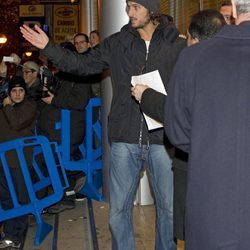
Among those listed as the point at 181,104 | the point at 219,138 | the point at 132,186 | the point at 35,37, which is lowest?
the point at 132,186

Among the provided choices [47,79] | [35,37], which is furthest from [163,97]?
[47,79]

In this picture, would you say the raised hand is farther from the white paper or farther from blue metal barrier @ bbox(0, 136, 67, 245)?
blue metal barrier @ bbox(0, 136, 67, 245)

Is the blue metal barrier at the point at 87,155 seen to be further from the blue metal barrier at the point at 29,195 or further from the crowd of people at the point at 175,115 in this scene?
the blue metal barrier at the point at 29,195

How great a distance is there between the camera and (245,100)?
2.20 m

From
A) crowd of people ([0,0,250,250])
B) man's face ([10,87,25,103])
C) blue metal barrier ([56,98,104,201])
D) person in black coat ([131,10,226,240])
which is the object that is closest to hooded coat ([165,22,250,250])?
crowd of people ([0,0,250,250])

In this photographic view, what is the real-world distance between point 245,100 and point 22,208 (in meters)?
3.52

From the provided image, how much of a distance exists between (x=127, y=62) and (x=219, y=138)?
192cm

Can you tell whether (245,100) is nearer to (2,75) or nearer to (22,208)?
(22,208)

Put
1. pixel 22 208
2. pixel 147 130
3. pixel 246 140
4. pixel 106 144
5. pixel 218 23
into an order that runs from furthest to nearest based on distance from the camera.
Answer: pixel 106 144
pixel 22 208
pixel 147 130
pixel 218 23
pixel 246 140

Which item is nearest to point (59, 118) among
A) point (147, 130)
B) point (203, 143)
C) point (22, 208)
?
point (22, 208)

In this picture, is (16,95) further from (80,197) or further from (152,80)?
(152,80)

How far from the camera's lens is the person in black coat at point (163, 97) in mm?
3244

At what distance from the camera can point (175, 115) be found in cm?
244

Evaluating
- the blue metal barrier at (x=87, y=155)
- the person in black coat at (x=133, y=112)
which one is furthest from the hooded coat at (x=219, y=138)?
the blue metal barrier at (x=87, y=155)
